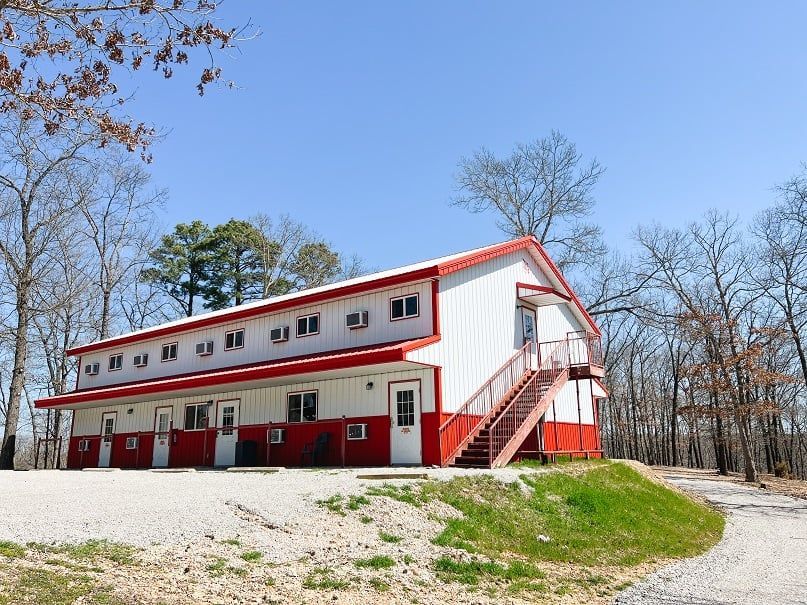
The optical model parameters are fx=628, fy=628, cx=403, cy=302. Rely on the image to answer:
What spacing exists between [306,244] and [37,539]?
39326mm

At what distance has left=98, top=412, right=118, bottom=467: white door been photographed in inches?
1029

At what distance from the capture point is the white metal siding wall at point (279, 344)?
59.3 ft

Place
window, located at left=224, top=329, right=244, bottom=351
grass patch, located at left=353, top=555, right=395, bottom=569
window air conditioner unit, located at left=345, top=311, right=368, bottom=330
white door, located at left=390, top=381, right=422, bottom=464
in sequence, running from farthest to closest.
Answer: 1. window, located at left=224, top=329, right=244, bottom=351
2. window air conditioner unit, located at left=345, top=311, right=368, bottom=330
3. white door, located at left=390, top=381, right=422, bottom=464
4. grass patch, located at left=353, top=555, right=395, bottom=569

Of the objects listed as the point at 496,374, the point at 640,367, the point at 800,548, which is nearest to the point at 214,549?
the point at 496,374

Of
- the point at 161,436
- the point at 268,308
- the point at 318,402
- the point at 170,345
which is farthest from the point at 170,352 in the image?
the point at 318,402

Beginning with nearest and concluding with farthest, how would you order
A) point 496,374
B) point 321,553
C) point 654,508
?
point 321,553
point 654,508
point 496,374

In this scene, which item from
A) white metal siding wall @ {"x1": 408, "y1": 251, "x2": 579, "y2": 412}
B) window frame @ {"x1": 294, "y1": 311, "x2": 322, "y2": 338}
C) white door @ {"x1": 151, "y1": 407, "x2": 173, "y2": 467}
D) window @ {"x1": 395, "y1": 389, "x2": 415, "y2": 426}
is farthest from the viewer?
white door @ {"x1": 151, "y1": 407, "x2": 173, "y2": 467}

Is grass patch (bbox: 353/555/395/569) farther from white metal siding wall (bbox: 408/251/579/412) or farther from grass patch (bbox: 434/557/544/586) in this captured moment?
white metal siding wall (bbox: 408/251/579/412)

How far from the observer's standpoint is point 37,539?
7.91 m

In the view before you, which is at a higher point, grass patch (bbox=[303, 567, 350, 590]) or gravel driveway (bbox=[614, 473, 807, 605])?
grass patch (bbox=[303, 567, 350, 590])

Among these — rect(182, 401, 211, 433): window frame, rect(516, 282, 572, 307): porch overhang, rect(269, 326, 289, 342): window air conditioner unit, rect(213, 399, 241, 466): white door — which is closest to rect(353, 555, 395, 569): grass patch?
rect(269, 326, 289, 342): window air conditioner unit

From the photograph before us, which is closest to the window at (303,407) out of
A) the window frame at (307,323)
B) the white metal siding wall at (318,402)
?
the white metal siding wall at (318,402)

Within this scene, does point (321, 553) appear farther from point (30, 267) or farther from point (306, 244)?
Result: point (306, 244)

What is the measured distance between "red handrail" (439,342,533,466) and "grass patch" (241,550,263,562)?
857 centimetres
